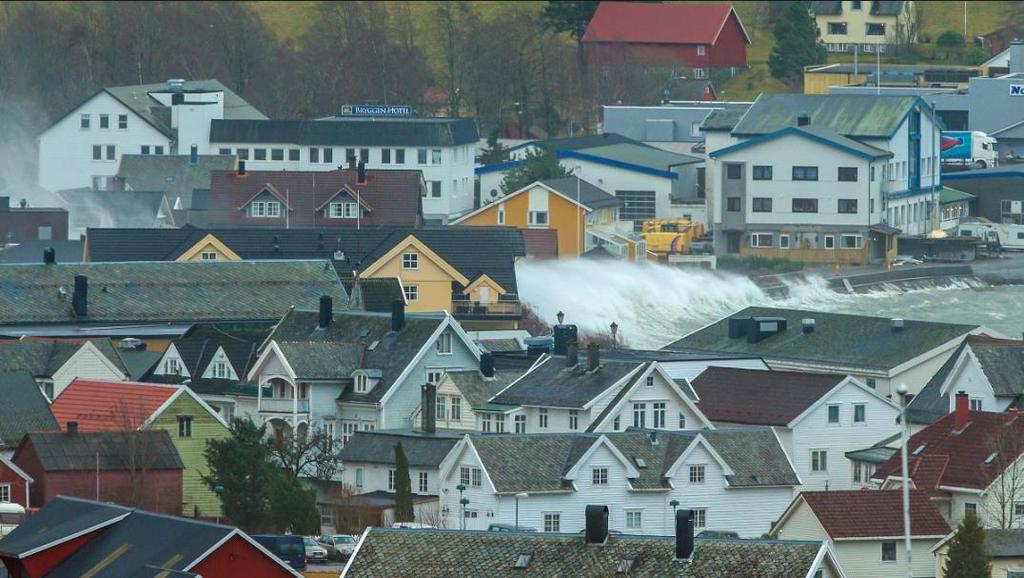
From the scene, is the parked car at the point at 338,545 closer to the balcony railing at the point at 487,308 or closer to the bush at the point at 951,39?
the balcony railing at the point at 487,308

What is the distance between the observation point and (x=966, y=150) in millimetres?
98312

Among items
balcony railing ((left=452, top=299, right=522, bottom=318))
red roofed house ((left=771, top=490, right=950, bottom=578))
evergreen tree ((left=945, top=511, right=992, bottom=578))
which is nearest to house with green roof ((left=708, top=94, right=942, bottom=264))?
balcony railing ((left=452, top=299, right=522, bottom=318))

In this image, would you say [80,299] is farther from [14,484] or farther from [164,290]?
[14,484]

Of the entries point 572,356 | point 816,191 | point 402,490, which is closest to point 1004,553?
point 402,490

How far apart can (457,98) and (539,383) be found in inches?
2289

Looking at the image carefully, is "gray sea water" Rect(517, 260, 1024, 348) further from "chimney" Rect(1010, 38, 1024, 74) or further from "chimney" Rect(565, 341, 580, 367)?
"chimney" Rect(1010, 38, 1024, 74)

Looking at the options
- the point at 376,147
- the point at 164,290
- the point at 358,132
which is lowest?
the point at 164,290

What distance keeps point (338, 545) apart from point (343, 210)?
37.2 metres

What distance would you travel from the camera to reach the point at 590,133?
109 metres

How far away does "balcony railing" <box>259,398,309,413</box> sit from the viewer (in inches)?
2067

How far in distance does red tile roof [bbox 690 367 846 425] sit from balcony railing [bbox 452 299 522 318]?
13.8m

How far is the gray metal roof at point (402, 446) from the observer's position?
47.2 m

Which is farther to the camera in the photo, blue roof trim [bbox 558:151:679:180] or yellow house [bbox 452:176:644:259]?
blue roof trim [bbox 558:151:679:180]

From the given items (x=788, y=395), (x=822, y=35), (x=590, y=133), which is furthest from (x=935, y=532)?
(x=822, y=35)
